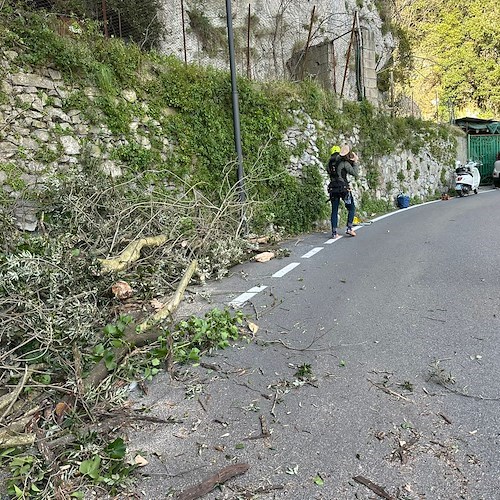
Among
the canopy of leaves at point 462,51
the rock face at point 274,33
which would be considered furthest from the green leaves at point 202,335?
the canopy of leaves at point 462,51

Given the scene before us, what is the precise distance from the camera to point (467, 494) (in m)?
2.33

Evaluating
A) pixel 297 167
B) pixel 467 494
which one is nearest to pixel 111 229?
pixel 467 494

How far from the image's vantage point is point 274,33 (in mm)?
22578

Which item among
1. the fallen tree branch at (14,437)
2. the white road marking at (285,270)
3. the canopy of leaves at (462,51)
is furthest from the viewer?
the canopy of leaves at (462,51)

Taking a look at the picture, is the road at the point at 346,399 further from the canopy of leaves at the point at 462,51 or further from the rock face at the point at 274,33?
the canopy of leaves at the point at 462,51

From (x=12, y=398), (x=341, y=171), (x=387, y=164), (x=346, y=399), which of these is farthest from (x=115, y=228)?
(x=387, y=164)

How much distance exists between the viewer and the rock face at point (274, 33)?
18.6m

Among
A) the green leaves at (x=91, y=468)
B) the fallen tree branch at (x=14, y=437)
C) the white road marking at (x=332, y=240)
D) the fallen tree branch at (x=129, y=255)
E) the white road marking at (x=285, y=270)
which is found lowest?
the green leaves at (x=91, y=468)

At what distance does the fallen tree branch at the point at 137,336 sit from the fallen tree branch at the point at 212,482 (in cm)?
130

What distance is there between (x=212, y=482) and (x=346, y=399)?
125 cm

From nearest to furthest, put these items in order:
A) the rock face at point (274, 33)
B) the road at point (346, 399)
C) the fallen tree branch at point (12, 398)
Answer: the road at point (346, 399)
the fallen tree branch at point (12, 398)
the rock face at point (274, 33)

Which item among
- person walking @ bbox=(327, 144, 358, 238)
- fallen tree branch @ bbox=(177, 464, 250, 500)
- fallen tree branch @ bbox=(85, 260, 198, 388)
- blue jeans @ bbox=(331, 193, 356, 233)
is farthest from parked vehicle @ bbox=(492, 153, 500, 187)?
fallen tree branch @ bbox=(177, 464, 250, 500)

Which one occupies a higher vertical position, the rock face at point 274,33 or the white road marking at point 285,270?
the rock face at point 274,33

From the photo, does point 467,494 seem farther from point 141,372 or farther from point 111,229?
point 111,229
